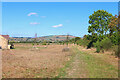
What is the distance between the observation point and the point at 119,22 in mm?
22125

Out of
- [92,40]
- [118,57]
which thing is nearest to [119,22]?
[118,57]

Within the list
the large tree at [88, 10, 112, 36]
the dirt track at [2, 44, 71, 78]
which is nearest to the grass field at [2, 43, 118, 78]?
the dirt track at [2, 44, 71, 78]

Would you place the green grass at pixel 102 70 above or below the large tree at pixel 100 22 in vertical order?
below

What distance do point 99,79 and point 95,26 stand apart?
102 feet

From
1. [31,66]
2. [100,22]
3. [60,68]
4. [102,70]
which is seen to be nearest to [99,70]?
[102,70]

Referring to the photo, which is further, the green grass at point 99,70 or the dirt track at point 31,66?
the dirt track at point 31,66

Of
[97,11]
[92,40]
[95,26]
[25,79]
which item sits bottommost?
[25,79]

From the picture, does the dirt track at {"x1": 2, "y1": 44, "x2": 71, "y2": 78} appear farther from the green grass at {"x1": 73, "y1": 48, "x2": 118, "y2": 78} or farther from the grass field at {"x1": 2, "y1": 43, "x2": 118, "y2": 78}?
the green grass at {"x1": 73, "y1": 48, "x2": 118, "y2": 78}

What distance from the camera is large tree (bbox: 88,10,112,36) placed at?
3803 centimetres

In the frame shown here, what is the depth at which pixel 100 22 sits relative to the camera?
127ft

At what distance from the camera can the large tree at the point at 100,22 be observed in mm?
38031

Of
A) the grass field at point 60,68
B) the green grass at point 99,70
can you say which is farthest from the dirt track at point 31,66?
the green grass at point 99,70

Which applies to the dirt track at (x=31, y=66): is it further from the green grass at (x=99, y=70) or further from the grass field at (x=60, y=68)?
the green grass at (x=99, y=70)

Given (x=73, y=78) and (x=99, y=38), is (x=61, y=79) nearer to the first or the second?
(x=73, y=78)
